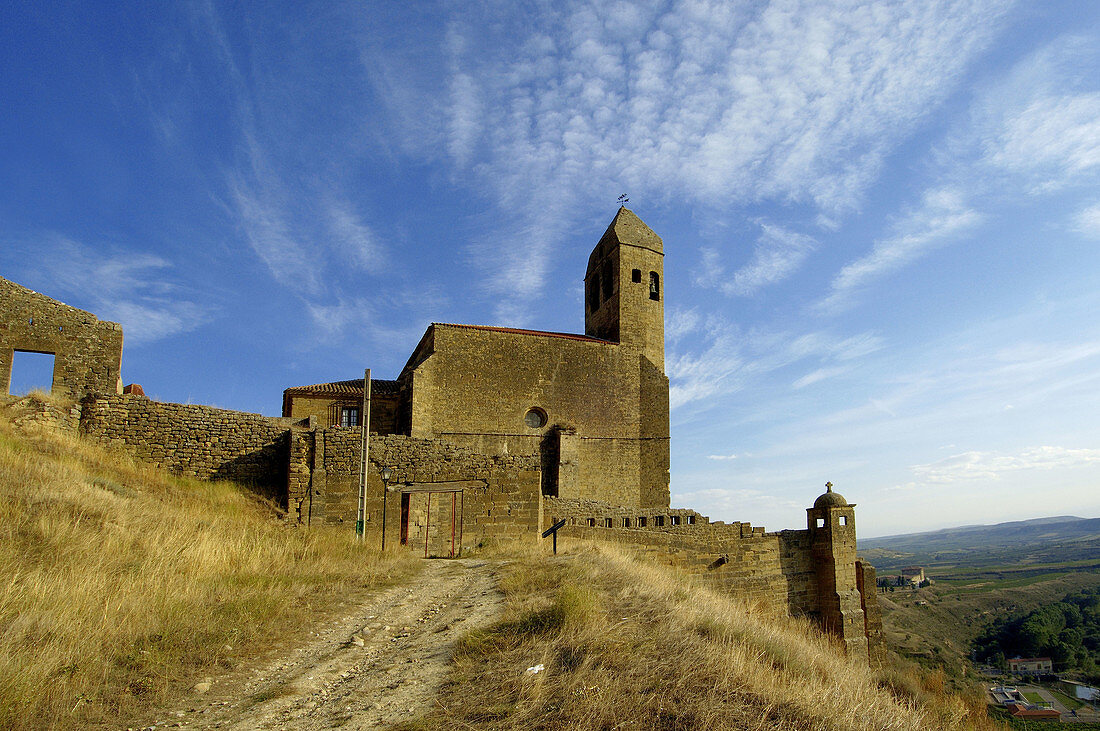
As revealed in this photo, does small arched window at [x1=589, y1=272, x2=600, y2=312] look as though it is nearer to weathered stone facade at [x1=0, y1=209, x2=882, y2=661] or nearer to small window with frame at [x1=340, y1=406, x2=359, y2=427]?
weathered stone facade at [x1=0, y1=209, x2=882, y2=661]

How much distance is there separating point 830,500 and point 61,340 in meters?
20.0

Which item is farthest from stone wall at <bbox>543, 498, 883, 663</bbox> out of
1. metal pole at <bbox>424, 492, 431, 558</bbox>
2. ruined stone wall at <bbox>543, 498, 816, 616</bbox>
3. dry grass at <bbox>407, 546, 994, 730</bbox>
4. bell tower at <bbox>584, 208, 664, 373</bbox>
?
bell tower at <bbox>584, 208, 664, 373</bbox>

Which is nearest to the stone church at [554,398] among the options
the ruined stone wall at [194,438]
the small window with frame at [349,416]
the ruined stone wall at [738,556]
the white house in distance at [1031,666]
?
the small window with frame at [349,416]

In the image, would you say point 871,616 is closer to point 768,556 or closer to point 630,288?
point 768,556

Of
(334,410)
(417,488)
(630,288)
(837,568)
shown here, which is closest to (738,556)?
(837,568)

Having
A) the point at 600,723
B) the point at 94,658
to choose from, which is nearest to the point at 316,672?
the point at 94,658

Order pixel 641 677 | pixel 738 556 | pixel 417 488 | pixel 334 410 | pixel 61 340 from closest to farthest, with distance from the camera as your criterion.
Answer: pixel 641 677
pixel 417 488
pixel 61 340
pixel 738 556
pixel 334 410

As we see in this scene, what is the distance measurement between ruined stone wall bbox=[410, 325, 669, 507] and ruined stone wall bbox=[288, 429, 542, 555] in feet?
25.7

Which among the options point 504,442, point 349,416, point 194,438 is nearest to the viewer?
point 194,438

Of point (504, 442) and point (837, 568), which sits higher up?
point (504, 442)

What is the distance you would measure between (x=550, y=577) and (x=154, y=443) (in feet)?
31.7

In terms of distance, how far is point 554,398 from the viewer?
78.4 ft

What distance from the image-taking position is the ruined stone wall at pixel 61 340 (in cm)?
1383

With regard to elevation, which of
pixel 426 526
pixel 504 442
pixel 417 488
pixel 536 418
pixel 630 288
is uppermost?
pixel 630 288
